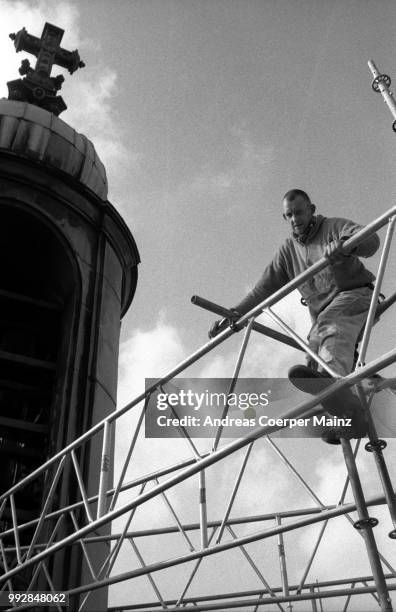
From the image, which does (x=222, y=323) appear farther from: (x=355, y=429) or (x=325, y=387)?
(x=355, y=429)

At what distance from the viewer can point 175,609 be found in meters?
8.55

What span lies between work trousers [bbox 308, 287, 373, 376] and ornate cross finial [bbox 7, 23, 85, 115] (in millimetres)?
14775

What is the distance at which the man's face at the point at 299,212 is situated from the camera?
6.03 meters

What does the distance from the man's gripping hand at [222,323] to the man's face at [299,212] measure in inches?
38.6

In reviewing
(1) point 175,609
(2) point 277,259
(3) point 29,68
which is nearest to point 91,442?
(1) point 175,609

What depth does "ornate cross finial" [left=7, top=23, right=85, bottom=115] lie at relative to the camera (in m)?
18.3

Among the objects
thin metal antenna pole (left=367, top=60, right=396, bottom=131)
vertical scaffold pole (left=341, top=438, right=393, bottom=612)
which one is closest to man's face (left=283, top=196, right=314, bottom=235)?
thin metal antenna pole (left=367, top=60, right=396, bottom=131)

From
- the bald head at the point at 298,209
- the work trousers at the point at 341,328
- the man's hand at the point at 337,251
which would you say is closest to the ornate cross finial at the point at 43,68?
the bald head at the point at 298,209

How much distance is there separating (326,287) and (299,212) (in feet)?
2.46

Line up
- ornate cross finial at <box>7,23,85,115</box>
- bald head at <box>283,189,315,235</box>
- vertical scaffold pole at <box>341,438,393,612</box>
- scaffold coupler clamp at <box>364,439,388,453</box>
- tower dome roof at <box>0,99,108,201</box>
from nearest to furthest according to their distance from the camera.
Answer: vertical scaffold pole at <box>341,438,393,612</box> < scaffold coupler clamp at <box>364,439,388,453</box> < bald head at <box>283,189,315,235</box> < tower dome roof at <box>0,99,108,201</box> < ornate cross finial at <box>7,23,85,115</box>

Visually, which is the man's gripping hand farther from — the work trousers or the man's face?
the man's face

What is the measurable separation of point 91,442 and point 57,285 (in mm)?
4637

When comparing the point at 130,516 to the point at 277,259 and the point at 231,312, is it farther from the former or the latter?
the point at 277,259

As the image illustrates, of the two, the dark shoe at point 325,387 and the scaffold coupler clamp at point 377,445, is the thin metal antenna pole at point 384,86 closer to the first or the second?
the dark shoe at point 325,387
